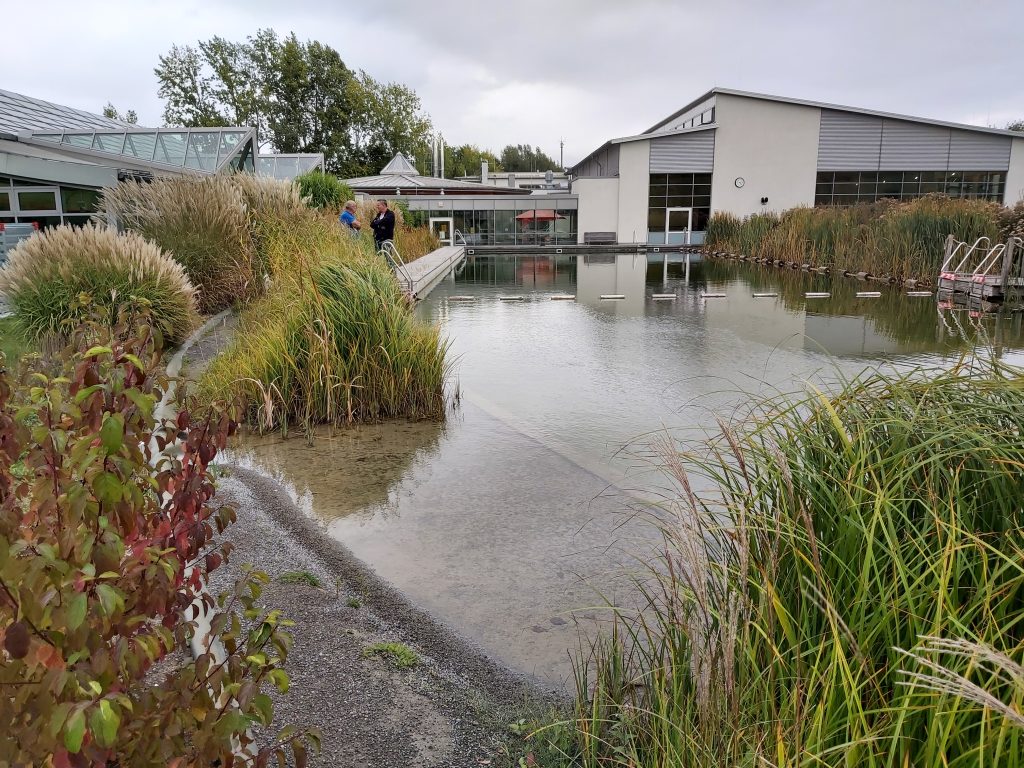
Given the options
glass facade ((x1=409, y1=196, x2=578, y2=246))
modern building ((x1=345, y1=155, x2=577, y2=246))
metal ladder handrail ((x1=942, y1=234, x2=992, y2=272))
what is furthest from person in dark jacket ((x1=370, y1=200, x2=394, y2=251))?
glass facade ((x1=409, y1=196, x2=578, y2=246))

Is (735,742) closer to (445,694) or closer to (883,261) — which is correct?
(445,694)

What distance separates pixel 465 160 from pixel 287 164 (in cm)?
8144

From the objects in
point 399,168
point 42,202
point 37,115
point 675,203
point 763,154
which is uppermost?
point 399,168

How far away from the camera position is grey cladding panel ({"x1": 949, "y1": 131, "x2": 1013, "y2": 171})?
40.8 metres

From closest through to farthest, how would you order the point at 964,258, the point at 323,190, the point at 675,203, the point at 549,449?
the point at 549,449 < the point at 964,258 < the point at 323,190 < the point at 675,203

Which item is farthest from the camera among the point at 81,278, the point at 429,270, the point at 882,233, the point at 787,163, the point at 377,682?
the point at 787,163

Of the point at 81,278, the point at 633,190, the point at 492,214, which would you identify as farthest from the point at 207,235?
the point at 633,190

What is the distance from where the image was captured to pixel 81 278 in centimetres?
889

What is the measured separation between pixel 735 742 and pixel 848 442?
3.20 ft

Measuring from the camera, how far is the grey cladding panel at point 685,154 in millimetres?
41656

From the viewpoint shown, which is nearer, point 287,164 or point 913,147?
point 287,164

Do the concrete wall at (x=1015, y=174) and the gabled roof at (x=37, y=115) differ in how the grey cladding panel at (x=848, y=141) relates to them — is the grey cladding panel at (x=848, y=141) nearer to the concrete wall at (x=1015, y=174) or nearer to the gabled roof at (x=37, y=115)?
the concrete wall at (x=1015, y=174)

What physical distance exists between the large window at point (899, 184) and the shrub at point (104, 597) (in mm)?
44238

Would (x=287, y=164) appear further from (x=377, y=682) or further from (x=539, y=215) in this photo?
→ (x=377, y=682)
